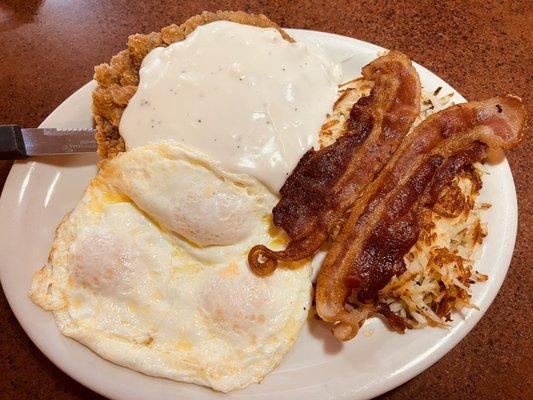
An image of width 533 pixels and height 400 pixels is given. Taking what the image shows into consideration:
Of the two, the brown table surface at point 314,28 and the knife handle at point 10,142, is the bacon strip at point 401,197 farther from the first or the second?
the knife handle at point 10,142

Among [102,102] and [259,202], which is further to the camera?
[102,102]

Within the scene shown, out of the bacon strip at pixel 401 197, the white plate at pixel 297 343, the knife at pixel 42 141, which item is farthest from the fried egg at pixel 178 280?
the knife at pixel 42 141

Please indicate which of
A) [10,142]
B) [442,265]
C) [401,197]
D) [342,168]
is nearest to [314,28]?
[342,168]

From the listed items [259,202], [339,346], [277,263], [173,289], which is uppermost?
[259,202]

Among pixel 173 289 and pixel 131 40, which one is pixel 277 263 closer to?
pixel 173 289

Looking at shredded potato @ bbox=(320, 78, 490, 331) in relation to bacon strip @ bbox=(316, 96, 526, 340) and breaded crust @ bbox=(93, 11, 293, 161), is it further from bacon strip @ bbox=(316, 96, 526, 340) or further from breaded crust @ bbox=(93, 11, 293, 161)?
breaded crust @ bbox=(93, 11, 293, 161)

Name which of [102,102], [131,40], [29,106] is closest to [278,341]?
[102,102]

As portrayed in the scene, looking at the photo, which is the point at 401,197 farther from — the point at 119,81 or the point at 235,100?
the point at 119,81
